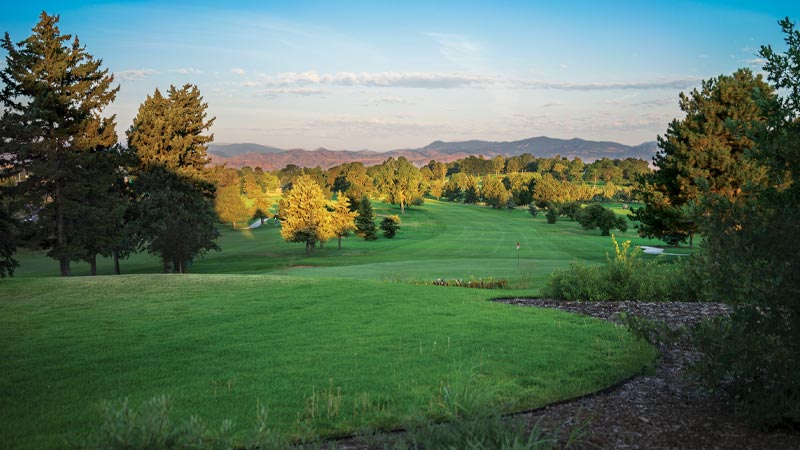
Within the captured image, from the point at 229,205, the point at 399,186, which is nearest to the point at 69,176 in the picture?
the point at 229,205

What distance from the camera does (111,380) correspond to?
8.16 metres

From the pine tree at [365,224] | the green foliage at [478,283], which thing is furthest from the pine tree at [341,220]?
the green foliage at [478,283]

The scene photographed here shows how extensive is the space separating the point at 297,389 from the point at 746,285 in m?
5.71

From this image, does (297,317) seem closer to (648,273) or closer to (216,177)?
(648,273)

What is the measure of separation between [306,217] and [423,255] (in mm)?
11728

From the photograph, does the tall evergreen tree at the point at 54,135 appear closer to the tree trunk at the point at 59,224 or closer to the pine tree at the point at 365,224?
the tree trunk at the point at 59,224

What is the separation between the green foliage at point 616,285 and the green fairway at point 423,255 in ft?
5.23

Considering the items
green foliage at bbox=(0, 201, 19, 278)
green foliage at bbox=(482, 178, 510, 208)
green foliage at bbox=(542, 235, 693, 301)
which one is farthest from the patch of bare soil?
green foliage at bbox=(482, 178, 510, 208)

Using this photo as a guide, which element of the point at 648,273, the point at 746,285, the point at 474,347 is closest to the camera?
the point at 746,285

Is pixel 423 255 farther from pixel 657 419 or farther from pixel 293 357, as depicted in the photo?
pixel 657 419

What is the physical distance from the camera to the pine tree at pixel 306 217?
1899 inches

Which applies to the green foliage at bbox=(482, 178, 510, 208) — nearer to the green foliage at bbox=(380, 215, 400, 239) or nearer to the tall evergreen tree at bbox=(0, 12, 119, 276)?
the green foliage at bbox=(380, 215, 400, 239)

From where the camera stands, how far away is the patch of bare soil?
19.4 ft

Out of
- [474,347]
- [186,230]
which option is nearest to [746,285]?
[474,347]
